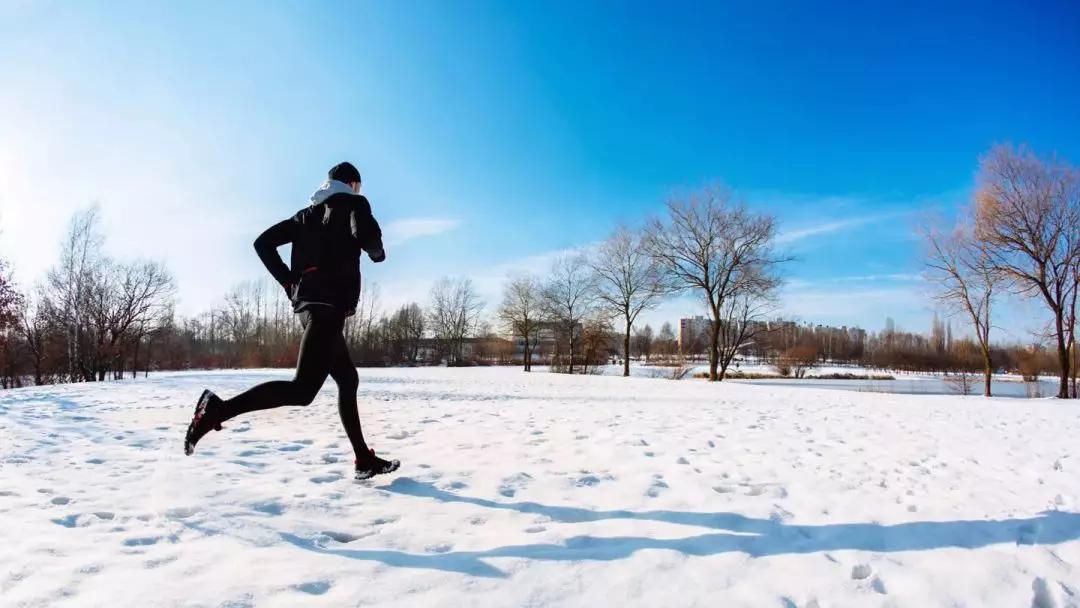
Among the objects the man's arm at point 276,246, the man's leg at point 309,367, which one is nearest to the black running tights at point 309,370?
the man's leg at point 309,367

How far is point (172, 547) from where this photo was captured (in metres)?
1.96

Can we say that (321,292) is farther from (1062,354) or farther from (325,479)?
(1062,354)

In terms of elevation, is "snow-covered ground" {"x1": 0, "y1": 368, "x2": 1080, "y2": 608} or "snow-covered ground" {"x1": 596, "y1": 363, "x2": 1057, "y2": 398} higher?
"snow-covered ground" {"x1": 0, "y1": 368, "x2": 1080, "y2": 608}

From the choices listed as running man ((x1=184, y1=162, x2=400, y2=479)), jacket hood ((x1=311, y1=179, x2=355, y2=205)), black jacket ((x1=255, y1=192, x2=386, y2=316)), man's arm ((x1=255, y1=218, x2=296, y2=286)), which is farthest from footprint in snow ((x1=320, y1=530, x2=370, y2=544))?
jacket hood ((x1=311, y1=179, x2=355, y2=205))

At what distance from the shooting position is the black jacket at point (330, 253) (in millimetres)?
2922

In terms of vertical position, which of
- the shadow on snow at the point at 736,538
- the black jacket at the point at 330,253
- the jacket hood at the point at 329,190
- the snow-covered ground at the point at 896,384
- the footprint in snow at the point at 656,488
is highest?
the jacket hood at the point at 329,190

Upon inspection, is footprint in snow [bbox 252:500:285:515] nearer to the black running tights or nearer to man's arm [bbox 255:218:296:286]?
the black running tights

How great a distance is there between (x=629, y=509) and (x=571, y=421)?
350 cm

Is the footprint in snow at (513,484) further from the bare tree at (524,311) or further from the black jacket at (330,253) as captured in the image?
the bare tree at (524,311)

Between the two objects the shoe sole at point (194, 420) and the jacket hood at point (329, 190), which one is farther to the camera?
the jacket hood at point (329, 190)

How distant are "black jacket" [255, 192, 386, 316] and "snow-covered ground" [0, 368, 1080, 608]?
3.73 feet

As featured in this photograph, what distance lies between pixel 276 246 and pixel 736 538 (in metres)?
3.12

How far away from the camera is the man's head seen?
3244 millimetres

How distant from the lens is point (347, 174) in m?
3.27
